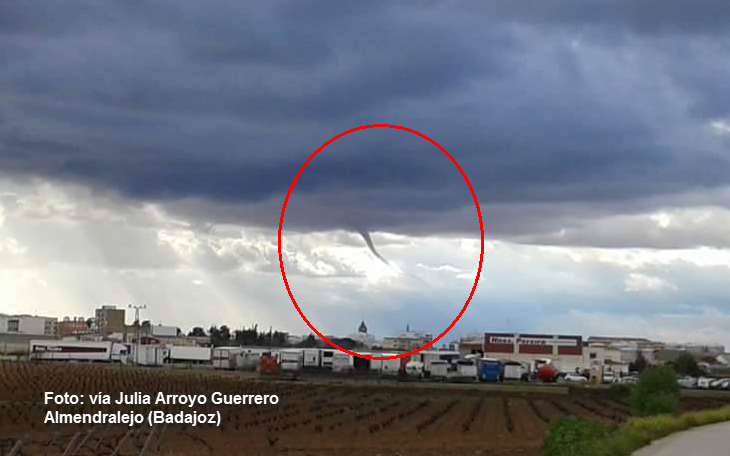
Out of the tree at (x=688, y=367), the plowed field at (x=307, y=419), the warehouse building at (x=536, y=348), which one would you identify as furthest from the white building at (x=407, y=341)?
the tree at (x=688, y=367)

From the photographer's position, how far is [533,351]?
143m

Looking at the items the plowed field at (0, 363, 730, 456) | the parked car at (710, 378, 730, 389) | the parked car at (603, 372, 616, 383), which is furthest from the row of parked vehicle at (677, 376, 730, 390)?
the plowed field at (0, 363, 730, 456)

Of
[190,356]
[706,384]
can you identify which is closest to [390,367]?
[190,356]

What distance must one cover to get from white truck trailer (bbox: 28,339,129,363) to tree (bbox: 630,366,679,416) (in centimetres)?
8218

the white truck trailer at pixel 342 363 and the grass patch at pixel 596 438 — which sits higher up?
the white truck trailer at pixel 342 363

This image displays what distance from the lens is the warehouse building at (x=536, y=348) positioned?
142 meters

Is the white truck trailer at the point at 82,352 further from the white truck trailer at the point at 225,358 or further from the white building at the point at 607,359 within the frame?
the white building at the point at 607,359

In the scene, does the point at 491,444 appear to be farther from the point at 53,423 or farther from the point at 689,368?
the point at 689,368

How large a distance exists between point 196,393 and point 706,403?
38.2 meters

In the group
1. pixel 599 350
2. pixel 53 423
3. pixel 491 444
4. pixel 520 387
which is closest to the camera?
pixel 491 444

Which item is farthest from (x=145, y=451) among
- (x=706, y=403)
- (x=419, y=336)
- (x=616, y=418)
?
(x=706, y=403)

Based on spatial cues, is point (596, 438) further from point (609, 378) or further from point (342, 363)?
point (609, 378)

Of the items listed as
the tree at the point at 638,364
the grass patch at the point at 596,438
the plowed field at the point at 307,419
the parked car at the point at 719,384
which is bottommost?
the plowed field at the point at 307,419

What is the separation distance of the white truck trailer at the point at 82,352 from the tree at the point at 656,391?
82185 millimetres
